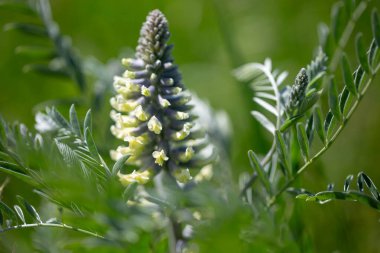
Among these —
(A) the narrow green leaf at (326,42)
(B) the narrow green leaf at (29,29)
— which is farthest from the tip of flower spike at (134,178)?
(B) the narrow green leaf at (29,29)

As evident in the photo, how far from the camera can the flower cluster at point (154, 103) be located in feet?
3.45

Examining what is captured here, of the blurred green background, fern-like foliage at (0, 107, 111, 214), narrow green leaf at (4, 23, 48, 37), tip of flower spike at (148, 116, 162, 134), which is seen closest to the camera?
fern-like foliage at (0, 107, 111, 214)

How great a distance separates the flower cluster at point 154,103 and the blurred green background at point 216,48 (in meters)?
0.87

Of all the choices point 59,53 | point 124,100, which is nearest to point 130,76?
point 124,100

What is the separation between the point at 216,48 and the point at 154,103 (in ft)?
5.39

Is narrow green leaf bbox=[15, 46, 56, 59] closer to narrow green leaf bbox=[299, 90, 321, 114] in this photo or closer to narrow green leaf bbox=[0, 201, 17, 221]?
narrow green leaf bbox=[0, 201, 17, 221]

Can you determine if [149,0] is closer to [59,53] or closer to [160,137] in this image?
[59,53]

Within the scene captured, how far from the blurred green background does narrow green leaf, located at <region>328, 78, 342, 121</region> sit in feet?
3.29

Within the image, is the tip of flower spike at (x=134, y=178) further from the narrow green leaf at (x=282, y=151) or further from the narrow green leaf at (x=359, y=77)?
the narrow green leaf at (x=359, y=77)

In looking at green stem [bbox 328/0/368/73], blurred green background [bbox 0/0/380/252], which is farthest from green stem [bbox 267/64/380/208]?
blurred green background [bbox 0/0/380/252]

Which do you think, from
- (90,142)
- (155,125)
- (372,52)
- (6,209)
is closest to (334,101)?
(372,52)

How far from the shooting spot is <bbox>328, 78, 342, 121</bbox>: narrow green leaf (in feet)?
2.92

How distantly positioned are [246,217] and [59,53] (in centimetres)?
102

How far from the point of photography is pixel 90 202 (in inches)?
27.5
